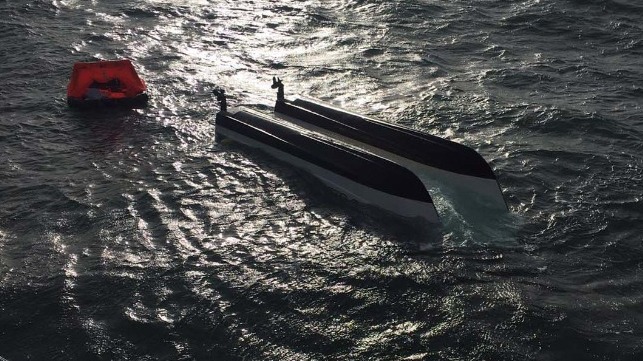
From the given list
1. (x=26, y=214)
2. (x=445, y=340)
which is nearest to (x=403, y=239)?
(x=445, y=340)

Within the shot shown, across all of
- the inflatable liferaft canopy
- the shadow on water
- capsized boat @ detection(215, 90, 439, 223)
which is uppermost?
capsized boat @ detection(215, 90, 439, 223)

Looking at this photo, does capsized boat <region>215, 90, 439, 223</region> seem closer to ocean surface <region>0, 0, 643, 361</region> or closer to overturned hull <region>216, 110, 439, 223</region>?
overturned hull <region>216, 110, 439, 223</region>

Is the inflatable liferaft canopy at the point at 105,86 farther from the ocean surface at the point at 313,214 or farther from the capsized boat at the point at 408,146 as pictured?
the capsized boat at the point at 408,146

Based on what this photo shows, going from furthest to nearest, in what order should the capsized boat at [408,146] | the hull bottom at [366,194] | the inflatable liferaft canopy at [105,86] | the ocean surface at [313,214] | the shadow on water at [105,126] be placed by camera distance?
the inflatable liferaft canopy at [105,86] < the shadow on water at [105,126] < the capsized boat at [408,146] < the hull bottom at [366,194] < the ocean surface at [313,214]

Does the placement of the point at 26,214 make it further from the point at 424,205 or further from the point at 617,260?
the point at 617,260

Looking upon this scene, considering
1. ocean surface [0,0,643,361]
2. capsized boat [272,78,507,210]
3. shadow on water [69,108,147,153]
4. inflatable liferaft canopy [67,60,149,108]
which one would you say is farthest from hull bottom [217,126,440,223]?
inflatable liferaft canopy [67,60,149,108]

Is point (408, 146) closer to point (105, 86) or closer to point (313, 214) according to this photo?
point (313, 214)

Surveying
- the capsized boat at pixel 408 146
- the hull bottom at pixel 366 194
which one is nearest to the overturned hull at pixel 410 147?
the capsized boat at pixel 408 146
